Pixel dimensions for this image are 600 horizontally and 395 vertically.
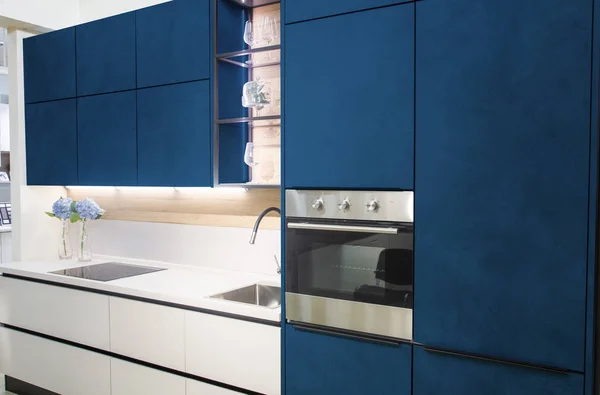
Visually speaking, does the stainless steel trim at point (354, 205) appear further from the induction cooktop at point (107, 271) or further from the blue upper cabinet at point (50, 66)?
the blue upper cabinet at point (50, 66)

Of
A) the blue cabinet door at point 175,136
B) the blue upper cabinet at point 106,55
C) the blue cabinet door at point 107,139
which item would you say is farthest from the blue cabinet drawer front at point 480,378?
the blue upper cabinet at point 106,55

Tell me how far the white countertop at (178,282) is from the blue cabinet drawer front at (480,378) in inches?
25.9

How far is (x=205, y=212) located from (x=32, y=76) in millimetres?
1650

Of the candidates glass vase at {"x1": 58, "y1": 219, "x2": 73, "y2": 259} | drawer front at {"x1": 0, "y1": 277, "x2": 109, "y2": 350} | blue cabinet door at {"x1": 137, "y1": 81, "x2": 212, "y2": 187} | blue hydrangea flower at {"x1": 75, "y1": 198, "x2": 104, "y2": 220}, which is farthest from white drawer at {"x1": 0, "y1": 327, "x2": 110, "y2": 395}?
blue cabinet door at {"x1": 137, "y1": 81, "x2": 212, "y2": 187}

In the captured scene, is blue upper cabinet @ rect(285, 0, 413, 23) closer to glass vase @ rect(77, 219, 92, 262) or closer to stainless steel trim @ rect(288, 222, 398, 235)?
stainless steel trim @ rect(288, 222, 398, 235)

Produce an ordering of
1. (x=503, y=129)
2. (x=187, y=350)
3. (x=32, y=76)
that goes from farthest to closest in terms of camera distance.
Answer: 1. (x=32, y=76)
2. (x=187, y=350)
3. (x=503, y=129)

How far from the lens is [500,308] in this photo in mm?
1690

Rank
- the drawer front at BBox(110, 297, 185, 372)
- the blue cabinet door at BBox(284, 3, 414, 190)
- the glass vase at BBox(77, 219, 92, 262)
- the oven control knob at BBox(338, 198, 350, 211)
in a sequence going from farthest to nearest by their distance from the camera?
the glass vase at BBox(77, 219, 92, 262) < the drawer front at BBox(110, 297, 185, 372) < the oven control knob at BBox(338, 198, 350, 211) < the blue cabinet door at BBox(284, 3, 414, 190)

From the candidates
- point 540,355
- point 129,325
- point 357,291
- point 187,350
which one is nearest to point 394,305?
point 357,291

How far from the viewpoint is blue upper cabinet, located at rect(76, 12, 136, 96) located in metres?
3.02

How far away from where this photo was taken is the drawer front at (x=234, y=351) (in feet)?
7.20

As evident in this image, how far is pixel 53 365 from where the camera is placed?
3.04 metres

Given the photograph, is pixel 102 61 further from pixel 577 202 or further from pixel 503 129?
pixel 577 202

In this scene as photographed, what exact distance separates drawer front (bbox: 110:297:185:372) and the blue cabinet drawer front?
1.22m
